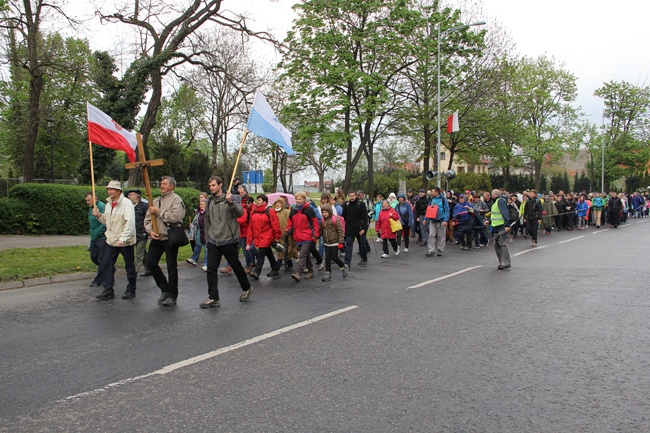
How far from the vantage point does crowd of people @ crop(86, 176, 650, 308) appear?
23.9 feet

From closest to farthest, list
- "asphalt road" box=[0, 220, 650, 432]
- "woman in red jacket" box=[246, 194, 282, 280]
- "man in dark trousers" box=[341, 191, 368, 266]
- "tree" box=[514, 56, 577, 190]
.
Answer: "asphalt road" box=[0, 220, 650, 432], "woman in red jacket" box=[246, 194, 282, 280], "man in dark trousers" box=[341, 191, 368, 266], "tree" box=[514, 56, 577, 190]

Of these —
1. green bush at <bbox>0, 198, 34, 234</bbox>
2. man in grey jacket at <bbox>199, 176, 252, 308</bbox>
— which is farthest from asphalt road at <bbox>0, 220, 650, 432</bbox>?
green bush at <bbox>0, 198, 34, 234</bbox>

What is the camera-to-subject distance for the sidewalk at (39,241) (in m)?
13.6

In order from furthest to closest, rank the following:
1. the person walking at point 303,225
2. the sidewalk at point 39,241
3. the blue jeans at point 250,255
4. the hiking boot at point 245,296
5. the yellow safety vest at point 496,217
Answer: the sidewalk at point 39,241
the yellow safety vest at point 496,217
the blue jeans at point 250,255
the person walking at point 303,225
the hiking boot at point 245,296

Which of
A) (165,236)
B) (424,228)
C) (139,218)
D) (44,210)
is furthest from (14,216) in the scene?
(424,228)

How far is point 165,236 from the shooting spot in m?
7.33

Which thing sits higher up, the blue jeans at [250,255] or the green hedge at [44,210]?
the green hedge at [44,210]

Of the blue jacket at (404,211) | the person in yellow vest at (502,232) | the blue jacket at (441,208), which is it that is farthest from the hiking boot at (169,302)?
the blue jacket at (404,211)

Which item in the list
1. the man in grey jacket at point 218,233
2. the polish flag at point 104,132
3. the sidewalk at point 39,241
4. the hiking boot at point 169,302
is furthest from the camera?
the sidewalk at point 39,241

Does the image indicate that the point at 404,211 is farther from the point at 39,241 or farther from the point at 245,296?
the point at 39,241

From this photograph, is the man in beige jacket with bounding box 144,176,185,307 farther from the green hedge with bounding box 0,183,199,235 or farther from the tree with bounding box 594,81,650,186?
the tree with bounding box 594,81,650,186

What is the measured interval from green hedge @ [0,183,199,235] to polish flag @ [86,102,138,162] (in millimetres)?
8629

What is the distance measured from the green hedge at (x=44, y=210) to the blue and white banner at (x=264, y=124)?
9.75m

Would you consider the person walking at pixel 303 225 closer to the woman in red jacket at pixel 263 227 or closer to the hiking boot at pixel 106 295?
the woman in red jacket at pixel 263 227
